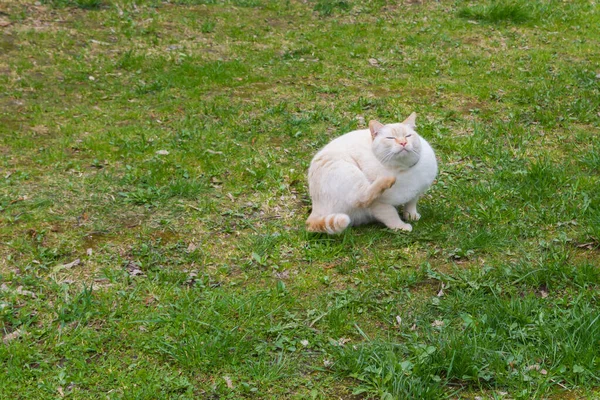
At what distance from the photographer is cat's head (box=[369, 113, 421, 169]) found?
4.69m

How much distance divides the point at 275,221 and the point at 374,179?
903mm

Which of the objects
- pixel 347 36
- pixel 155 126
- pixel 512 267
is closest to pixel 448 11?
pixel 347 36

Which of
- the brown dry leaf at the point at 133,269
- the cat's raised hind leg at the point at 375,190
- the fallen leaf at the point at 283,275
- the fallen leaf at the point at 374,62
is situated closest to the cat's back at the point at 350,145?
the cat's raised hind leg at the point at 375,190

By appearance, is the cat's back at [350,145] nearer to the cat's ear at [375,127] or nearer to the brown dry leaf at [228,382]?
the cat's ear at [375,127]

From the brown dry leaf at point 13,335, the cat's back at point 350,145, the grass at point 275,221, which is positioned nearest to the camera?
the grass at point 275,221

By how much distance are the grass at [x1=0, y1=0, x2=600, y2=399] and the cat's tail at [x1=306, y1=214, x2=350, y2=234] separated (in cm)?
10

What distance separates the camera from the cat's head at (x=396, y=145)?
15.4 ft

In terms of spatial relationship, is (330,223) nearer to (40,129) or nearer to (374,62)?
(40,129)

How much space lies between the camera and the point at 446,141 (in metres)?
6.54

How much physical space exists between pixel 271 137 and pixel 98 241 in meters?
2.46

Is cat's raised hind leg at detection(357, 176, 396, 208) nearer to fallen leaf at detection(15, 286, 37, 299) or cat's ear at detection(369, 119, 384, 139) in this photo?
cat's ear at detection(369, 119, 384, 139)

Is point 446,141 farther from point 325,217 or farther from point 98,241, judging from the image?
point 98,241

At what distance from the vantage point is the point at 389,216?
4855 mm

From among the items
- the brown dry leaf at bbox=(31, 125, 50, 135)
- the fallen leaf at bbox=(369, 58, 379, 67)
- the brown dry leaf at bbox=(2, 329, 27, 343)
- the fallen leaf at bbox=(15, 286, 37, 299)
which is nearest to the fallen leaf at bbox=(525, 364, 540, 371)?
the brown dry leaf at bbox=(2, 329, 27, 343)
